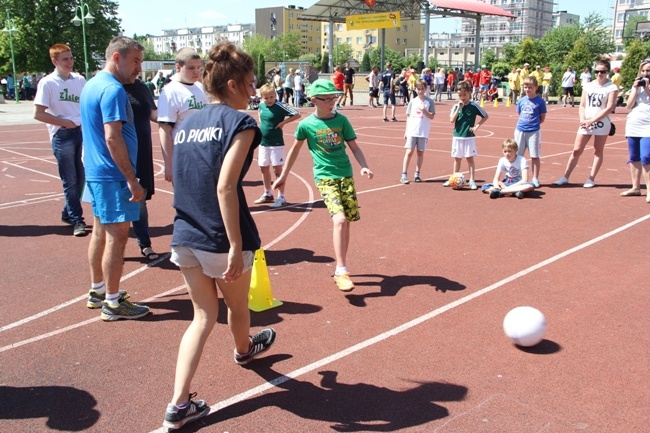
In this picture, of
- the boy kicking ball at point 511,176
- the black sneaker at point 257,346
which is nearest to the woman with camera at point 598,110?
the boy kicking ball at point 511,176

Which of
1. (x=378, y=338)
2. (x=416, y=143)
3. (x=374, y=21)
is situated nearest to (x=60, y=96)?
(x=378, y=338)

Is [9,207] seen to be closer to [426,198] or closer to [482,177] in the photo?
[426,198]

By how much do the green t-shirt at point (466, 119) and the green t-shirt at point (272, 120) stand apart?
323 centimetres

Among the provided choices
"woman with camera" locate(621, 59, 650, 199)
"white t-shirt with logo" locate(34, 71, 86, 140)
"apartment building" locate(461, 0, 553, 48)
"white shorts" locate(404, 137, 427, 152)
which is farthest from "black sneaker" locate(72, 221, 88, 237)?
"apartment building" locate(461, 0, 553, 48)

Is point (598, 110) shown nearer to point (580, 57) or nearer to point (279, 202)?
point (279, 202)

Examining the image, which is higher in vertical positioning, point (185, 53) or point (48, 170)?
point (185, 53)

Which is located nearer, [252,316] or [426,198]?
[252,316]

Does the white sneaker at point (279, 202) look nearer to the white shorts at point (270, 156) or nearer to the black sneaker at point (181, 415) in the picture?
the white shorts at point (270, 156)

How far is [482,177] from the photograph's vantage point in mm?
11789

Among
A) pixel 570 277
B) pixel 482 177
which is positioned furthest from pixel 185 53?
pixel 482 177

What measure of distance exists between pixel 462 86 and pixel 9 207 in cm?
790

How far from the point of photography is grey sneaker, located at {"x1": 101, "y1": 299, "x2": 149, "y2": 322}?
4953 mm

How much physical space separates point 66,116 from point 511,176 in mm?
7029

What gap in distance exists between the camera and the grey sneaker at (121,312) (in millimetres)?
4953
